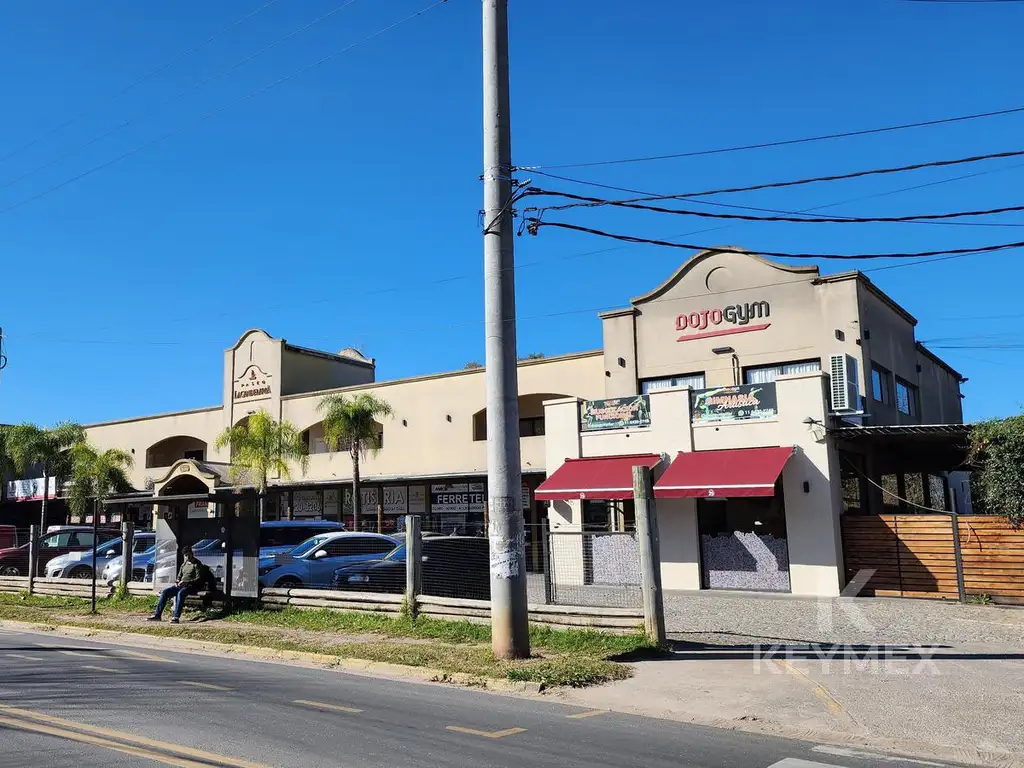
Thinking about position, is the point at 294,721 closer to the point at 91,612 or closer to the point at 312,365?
the point at 91,612

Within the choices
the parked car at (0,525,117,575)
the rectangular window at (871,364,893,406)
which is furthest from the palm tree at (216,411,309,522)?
the rectangular window at (871,364,893,406)

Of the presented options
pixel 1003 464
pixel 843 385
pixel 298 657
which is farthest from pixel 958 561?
pixel 298 657

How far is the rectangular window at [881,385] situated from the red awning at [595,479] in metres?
7.42

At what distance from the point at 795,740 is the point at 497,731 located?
264 cm

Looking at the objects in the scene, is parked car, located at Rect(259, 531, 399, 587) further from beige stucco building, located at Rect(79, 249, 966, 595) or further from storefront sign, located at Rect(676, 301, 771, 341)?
storefront sign, located at Rect(676, 301, 771, 341)

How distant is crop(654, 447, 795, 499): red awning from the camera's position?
18672 millimetres

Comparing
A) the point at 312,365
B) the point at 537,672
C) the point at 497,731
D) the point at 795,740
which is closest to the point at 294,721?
the point at 497,731

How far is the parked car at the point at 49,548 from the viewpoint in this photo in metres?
25.1

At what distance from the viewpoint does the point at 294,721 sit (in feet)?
26.4

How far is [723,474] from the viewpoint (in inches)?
768

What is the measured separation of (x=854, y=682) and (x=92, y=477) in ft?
129

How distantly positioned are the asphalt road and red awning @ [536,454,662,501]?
10.9 metres

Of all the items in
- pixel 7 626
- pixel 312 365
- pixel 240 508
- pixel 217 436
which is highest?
pixel 312 365

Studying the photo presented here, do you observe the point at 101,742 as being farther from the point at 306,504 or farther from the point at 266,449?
the point at 306,504
